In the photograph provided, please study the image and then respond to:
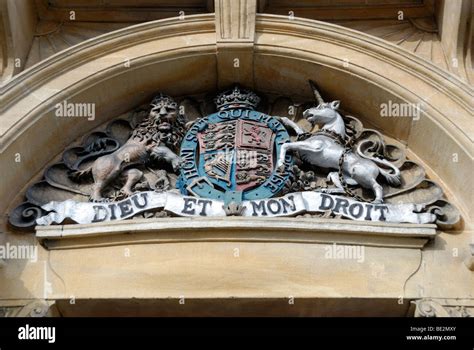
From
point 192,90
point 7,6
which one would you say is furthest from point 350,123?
point 7,6

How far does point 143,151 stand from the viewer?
27.9ft

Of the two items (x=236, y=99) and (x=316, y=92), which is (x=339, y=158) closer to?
(x=316, y=92)

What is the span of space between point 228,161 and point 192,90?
1107mm

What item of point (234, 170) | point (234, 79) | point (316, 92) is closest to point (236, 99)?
point (234, 79)

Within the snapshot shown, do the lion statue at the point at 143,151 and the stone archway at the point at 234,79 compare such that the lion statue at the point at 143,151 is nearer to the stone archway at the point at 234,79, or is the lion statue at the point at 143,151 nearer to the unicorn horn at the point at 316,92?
the stone archway at the point at 234,79

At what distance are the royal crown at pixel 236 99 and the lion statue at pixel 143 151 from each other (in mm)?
368

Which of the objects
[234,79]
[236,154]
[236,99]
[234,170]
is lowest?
[234,170]

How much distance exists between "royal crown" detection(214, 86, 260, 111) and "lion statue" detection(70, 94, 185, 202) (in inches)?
14.5

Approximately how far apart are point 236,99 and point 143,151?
38.3 inches

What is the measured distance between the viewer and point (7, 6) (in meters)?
8.62

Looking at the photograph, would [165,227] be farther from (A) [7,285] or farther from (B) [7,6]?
(B) [7,6]

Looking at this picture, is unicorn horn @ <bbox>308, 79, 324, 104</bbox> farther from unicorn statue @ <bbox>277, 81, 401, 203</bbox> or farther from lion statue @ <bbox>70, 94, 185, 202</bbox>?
lion statue @ <bbox>70, 94, 185, 202</bbox>

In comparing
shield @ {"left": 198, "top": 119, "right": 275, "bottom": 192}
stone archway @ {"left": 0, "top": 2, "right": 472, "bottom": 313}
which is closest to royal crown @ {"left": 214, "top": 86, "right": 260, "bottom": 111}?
stone archway @ {"left": 0, "top": 2, "right": 472, "bottom": 313}
